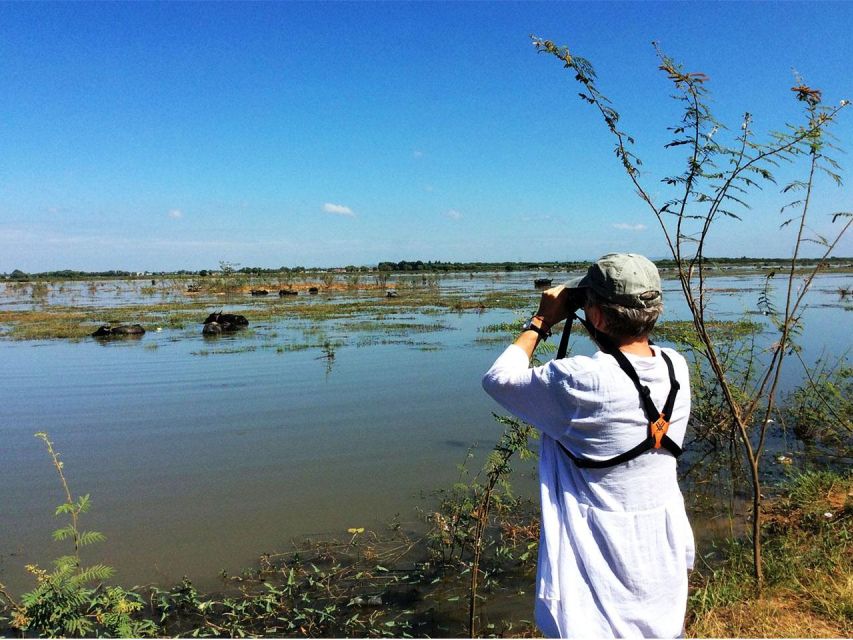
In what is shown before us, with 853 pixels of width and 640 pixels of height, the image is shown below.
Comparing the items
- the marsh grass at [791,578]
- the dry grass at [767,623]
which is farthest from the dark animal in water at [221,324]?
the dry grass at [767,623]

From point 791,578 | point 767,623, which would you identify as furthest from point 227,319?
point 767,623

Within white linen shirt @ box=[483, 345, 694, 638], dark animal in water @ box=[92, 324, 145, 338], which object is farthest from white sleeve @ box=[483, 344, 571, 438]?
dark animal in water @ box=[92, 324, 145, 338]

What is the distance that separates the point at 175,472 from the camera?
21.3 ft

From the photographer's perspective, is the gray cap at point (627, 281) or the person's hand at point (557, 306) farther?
the person's hand at point (557, 306)

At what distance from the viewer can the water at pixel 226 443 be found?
16.7 ft

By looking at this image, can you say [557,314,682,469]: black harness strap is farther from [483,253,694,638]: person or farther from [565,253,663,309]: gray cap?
[565,253,663,309]: gray cap

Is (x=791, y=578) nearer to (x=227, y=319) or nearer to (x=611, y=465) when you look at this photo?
(x=611, y=465)

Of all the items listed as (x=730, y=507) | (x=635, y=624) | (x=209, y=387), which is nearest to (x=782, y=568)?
(x=730, y=507)

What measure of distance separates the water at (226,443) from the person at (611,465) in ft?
6.11

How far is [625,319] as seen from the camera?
1.67 m

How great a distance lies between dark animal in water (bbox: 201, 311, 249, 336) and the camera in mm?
17203

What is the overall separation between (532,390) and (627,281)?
42cm

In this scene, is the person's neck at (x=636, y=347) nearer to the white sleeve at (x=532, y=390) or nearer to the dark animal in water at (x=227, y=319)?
the white sleeve at (x=532, y=390)

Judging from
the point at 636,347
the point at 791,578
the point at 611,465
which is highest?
the point at 636,347
